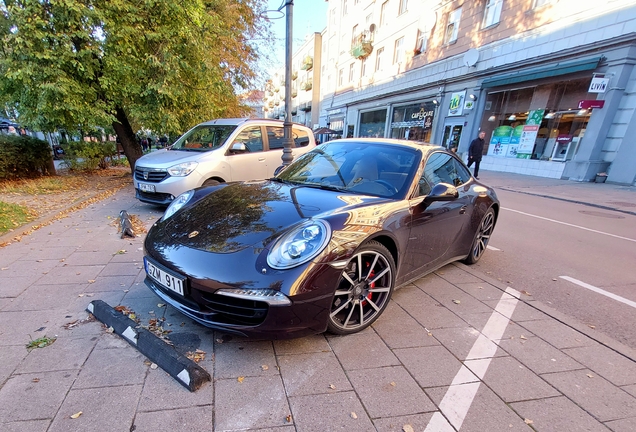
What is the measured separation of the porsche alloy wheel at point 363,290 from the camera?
7.23 feet

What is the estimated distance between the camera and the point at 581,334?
8.33 feet

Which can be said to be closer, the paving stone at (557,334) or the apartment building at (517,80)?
the paving stone at (557,334)

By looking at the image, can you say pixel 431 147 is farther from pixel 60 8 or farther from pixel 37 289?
pixel 60 8

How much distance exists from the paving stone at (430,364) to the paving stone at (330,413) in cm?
49

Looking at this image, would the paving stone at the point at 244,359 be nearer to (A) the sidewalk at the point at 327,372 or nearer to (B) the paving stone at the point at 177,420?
(A) the sidewalk at the point at 327,372

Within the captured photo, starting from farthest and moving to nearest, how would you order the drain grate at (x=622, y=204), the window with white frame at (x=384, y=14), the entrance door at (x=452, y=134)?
the window with white frame at (x=384, y=14) → the entrance door at (x=452, y=134) → the drain grate at (x=622, y=204)

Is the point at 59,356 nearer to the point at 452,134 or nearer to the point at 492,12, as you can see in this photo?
the point at 452,134

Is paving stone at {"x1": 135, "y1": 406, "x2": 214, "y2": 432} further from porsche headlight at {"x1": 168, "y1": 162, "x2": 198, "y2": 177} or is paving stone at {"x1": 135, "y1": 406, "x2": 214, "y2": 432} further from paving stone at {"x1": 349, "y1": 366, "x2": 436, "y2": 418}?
porsche headlight at {"x1": 168, "y1": 162, "x2": 198, "y2": 177}

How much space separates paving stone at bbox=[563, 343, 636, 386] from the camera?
207cm

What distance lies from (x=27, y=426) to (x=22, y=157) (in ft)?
32.5

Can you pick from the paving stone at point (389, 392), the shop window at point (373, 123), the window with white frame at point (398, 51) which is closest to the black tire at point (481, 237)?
the paving stone at point (389, 392)

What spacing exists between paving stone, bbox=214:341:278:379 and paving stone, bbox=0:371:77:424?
82 cm

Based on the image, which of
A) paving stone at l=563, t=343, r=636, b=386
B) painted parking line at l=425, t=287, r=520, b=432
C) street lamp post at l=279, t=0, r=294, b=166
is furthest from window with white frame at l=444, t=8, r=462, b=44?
paving stone at l=563, t=343, r=636, b=386

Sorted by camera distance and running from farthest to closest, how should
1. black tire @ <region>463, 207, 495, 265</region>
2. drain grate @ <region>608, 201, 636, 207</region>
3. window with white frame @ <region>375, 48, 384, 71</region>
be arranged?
window with white frame @ <region>375, 48, 384, 71</region>
drain grate @ <region>608, 201, 636, 207</region>
black tire @ <region>463, 207, 495, 265</region>
